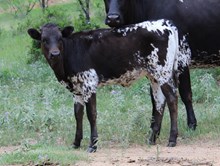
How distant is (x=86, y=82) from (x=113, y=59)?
467 millimetres

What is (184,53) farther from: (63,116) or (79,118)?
(63,116)

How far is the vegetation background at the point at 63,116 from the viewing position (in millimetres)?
7918

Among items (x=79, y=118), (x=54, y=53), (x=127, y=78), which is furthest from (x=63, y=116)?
(x=54, y=53)

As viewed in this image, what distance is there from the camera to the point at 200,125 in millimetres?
9234

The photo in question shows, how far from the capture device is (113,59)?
8.05m

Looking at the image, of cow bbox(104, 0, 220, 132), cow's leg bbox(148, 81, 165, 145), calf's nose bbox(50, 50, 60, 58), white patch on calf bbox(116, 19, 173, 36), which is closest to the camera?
calf's nose bbox(50, 50, 60, 58)

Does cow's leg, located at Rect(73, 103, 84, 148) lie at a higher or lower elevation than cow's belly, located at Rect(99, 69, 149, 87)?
lower

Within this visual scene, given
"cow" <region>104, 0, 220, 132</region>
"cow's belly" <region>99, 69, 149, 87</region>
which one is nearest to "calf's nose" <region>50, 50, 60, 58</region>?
"cow's belly" <region>99, 69, 149, 87</region>

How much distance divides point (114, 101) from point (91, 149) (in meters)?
3.30

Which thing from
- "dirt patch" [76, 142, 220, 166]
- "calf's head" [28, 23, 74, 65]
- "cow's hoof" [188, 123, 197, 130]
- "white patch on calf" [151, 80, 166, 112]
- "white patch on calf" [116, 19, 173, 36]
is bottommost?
"dirt patch" [76, 142, 220, 166]

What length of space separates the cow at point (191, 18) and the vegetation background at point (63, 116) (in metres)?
0.76

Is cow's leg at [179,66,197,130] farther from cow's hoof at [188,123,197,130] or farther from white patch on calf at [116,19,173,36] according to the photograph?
white patch on calf at [116,19,173,36]

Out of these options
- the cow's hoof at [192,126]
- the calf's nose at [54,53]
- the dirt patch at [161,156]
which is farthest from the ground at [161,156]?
the calf's nose at [54,53]

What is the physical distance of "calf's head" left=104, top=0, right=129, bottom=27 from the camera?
27.6 ft
